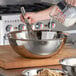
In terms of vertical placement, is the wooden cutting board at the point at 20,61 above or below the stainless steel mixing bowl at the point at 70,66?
above

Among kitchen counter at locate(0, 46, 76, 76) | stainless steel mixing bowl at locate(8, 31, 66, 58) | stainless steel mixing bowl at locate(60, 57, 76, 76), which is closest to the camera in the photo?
stainless steel mixing bowl at locate(60, 57, 76, 76)

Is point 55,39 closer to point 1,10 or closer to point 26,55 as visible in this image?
point 26,55

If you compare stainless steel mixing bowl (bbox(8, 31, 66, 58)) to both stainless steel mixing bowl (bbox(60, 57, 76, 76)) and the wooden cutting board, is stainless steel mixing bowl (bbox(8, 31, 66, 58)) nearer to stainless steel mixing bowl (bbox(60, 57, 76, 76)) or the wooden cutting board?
the wooden cutting board

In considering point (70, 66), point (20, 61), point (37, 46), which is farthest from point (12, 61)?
point (70, 66)

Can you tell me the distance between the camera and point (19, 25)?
9.77 ft

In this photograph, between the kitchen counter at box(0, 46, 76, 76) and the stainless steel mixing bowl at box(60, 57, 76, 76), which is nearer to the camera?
the stainless steel mixing bowl at box(60, 57, 76, 76)

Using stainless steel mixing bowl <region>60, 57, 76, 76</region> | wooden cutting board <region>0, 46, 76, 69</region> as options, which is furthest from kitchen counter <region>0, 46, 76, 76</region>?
stainless steel mixing bowl <region>60, 57, 76, 76</region>

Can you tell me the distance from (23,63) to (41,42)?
0.46ft

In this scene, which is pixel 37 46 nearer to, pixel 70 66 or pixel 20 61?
pixel 20 61

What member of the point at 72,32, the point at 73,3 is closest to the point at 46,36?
the point at 73,3

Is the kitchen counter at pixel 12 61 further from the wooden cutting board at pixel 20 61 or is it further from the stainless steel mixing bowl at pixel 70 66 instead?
the stainless steel mixing bowl at pixel 70 66

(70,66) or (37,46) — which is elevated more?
(37,46)

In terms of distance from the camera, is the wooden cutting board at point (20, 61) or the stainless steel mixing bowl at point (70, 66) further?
Answer: the wooden cutting board at point (20, 61)

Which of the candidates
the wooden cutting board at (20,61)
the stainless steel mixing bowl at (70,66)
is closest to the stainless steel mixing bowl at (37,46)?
the wooden cutting board at (20,61)
